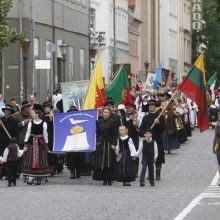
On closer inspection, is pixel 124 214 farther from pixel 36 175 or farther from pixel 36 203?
pixel 36 175

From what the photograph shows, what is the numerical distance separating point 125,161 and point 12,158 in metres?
2.35

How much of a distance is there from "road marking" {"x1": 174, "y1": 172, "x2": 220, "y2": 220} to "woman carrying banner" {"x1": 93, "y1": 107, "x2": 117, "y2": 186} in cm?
213

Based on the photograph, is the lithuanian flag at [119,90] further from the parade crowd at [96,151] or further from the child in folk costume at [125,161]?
the child in folk costume at [125,161]

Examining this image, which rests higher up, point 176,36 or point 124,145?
point 176,36

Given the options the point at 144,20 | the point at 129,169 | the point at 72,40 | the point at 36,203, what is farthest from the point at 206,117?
the point at 144,20

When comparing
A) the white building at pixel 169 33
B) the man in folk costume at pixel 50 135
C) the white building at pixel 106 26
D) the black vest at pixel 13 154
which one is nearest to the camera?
the black vest at pixel 13 154

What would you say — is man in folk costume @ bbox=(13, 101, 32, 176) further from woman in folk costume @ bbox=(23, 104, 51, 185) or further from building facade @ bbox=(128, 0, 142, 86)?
building facade @ bbox=(128, 0, 142, 86)

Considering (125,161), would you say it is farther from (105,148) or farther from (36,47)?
(36,47)

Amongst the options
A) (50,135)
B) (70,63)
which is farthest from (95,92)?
(70,63)

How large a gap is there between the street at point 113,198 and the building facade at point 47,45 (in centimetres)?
2267

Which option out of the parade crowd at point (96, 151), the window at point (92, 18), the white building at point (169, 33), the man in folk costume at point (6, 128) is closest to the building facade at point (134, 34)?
the white building at point (169, 33)

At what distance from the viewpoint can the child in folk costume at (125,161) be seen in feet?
79.9

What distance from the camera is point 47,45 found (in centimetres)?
5412

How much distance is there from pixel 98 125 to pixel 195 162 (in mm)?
7563
